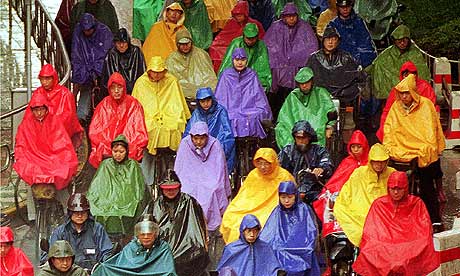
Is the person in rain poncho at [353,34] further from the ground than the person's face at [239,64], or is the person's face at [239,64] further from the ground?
the person in rain poncho at [353,34]

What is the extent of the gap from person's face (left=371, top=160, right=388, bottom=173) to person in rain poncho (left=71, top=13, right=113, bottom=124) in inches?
184

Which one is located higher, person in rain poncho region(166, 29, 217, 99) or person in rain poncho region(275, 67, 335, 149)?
person in rain poncho region(166, 29, 217, 99)

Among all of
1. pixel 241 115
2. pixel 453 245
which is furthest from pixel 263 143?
pixel 453 245

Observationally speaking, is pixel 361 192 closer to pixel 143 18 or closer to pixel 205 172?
pixel 205 172

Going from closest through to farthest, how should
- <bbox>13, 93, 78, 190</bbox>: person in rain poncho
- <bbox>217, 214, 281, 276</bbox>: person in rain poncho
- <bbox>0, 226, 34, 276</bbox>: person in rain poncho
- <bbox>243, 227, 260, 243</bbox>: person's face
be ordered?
<bbox>0, 226, 34, 276</bbox>: person in rain poncho, <bbox>217, 214, 281, 276</bbox>: person in rain poncho, <bbox>243, 227, 260, 243</bbox>: person's face, <bbox>13, 93, 78, 190</bbox>: person in rain poncho

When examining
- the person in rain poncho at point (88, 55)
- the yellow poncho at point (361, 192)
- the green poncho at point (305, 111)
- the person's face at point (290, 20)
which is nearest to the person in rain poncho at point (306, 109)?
the green poncho at point (305, 111)

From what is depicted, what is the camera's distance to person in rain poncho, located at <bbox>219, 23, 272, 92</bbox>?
20.3 metres

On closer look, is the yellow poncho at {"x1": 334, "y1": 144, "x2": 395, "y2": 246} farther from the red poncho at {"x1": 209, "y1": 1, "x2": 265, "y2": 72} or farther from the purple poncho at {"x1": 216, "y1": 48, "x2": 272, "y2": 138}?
the red poncho at {"x1": 209, "y1": 1, "x2": 265, "y2": 72}

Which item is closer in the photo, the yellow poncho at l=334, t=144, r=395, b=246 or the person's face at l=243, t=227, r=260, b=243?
the person's face at l=243, t=227, r=260, b=243

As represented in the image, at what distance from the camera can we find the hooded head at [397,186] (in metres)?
16.2

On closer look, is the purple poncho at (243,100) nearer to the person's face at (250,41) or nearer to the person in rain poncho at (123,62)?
the person's face at (250,41)

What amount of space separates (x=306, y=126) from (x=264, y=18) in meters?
4.70

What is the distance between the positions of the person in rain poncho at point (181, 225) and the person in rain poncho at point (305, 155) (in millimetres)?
1490

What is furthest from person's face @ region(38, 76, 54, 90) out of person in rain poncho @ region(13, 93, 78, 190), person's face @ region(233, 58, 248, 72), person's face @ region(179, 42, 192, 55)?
person's face @ region(233, 58, 248, 72)
